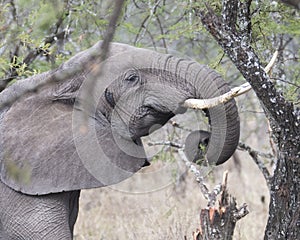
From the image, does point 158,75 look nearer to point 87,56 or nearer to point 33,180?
point 87,56

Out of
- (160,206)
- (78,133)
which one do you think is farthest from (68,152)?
(160,206)

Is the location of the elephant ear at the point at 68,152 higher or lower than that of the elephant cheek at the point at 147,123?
lower

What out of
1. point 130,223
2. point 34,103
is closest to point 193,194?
point 130,223

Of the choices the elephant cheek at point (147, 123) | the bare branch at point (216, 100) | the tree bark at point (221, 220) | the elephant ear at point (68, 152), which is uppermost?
the bare branch at point (216, 100)

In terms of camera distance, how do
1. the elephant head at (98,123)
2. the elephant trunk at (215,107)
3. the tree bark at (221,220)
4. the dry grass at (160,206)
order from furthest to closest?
the dry grass at (160,206) → the tree bark at (221,220) → the elephant head at (98,123) → the elephant trunk at (215,107)

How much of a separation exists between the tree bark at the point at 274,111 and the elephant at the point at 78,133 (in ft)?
0.69

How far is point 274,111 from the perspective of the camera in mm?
2947

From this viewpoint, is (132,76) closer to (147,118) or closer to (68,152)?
(147,118)

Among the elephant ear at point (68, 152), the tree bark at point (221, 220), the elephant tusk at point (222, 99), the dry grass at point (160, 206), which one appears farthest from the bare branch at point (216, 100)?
the dry grass at point (160, 206)

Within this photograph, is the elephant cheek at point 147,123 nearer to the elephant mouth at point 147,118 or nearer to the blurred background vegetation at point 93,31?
the elephant mouth at point 147,118

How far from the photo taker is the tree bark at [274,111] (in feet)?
9.43

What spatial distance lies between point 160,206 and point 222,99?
393 centimetres

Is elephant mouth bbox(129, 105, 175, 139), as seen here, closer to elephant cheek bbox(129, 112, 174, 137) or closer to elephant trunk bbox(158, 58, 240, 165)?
elephant cheek bbox(129, 112, 174, 137)

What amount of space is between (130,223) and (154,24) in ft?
5.31
